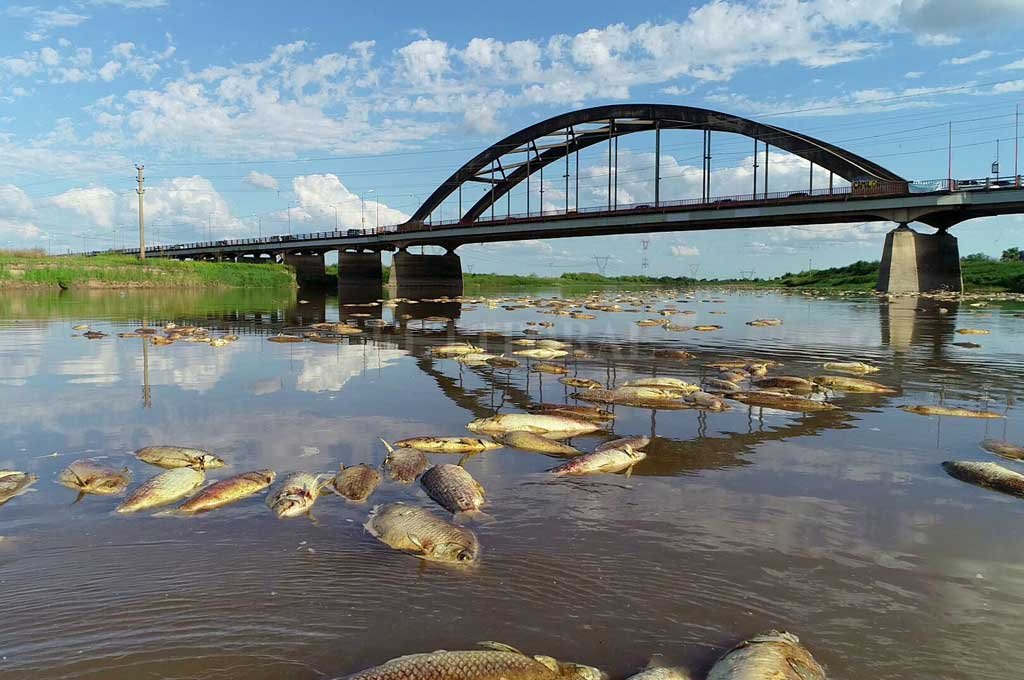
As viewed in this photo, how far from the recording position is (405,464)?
21.5ft

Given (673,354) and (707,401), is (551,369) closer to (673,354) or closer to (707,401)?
(707,401)

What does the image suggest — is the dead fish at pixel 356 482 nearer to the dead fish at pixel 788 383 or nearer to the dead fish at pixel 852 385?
the dead fish at pixel 788 383

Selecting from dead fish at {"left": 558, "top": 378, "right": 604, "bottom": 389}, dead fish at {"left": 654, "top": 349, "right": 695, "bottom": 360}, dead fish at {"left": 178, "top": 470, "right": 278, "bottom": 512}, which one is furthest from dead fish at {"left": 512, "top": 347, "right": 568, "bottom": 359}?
dead fish at {"left": 178, "top": 470, "right": 278, "bottom": 512}

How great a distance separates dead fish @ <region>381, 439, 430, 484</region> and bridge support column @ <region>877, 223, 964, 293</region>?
5961 cm

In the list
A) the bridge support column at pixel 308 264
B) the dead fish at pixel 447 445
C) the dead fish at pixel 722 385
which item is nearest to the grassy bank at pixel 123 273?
the bridge support column at pixel 308 264

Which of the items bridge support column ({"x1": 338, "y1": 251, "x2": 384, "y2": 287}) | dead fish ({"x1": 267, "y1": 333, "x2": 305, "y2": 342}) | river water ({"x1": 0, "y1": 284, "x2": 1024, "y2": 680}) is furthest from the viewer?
bridge support column ({"x1": 338, "y1": 251, "x2": 384, "y2": 287})

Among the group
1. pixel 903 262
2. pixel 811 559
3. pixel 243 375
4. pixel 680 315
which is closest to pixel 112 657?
pixel 811 559

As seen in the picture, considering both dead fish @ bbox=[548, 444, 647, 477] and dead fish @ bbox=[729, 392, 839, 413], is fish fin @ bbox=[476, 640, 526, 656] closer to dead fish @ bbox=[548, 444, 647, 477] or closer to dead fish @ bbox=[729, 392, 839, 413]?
dead fish @ bbox=[548, 444, 647, 477]

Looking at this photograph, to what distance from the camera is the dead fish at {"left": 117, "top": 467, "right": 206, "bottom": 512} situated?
559 cm

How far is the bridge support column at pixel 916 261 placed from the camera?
5512 cm

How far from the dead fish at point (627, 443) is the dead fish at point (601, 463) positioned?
0.41ft

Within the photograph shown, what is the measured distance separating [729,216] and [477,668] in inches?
2345

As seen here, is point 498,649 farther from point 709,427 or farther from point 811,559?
point 709,427

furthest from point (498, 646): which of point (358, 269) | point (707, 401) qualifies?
point (358, 269)
